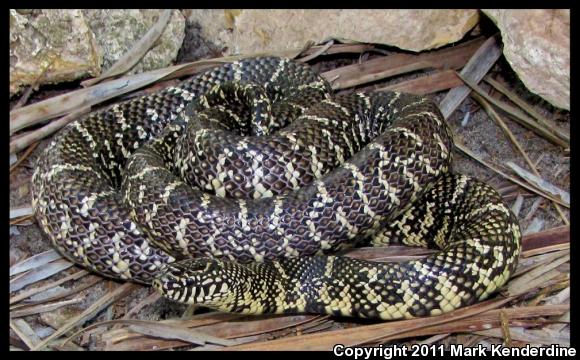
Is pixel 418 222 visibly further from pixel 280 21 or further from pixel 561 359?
pixel 280 21

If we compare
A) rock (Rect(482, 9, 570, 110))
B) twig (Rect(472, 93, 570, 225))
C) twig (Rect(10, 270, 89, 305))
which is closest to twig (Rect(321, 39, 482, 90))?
twig (Rect(472, 93, 570, 225))

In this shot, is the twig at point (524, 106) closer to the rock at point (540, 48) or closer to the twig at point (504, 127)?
the twig at point (504, 127)

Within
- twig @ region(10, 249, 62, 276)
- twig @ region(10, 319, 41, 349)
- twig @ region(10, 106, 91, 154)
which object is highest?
twig @ region(10, 106, 91, 154)

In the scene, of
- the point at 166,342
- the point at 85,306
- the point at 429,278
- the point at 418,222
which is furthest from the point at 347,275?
the point at 85,306

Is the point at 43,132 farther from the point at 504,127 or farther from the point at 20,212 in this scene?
the point at 504,127


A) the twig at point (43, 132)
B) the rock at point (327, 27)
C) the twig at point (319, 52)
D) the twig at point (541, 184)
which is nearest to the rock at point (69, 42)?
the twig at point (43, 132)

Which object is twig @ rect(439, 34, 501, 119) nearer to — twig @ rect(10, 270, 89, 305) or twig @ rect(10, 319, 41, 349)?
twig @ rect(10, 270, 89, 305)
